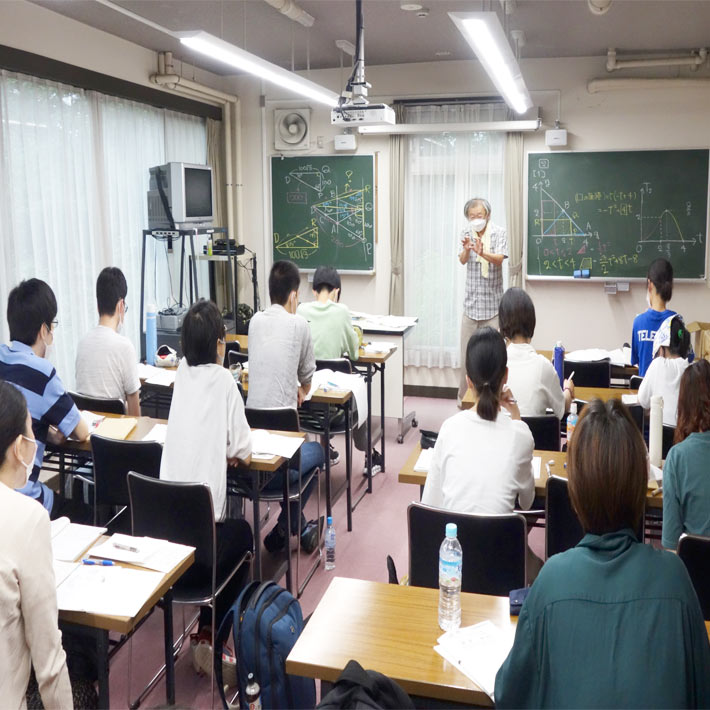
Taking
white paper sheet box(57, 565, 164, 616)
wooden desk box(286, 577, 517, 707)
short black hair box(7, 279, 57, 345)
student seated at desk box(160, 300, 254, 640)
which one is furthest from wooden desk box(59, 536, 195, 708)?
short black hair box(7, 279, 57, 345)

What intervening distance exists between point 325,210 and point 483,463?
5194mm

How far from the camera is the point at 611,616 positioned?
4.21ft

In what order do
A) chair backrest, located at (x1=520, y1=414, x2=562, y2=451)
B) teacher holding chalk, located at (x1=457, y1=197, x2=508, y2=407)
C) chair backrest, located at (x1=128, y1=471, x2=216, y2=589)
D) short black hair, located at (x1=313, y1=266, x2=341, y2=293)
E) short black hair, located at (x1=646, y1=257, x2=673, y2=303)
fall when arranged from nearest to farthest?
1. chair backrest, located at (x1=128, y1=471, x2=216, y2=589)
2. chair backrest, located at (x1=520, y1=414, x2=562, y2=451)
3. short black hair, located at (x1=646, y1=257, x2=673, y2=303)
4. short black hair, located at (x1=313, y1=266, x2=341, y2=293)
5. teacher holding chalk, located at (x1=457, y1=197, x2=508, y2=407)

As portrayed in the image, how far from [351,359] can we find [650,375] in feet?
6.32

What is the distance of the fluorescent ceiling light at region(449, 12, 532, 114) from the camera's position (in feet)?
9.99

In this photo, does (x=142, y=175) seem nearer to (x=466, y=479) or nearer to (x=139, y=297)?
→ (x=139, y=297)

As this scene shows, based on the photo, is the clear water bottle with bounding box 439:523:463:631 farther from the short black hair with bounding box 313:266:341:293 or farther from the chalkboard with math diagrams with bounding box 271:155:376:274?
the chalkboard with math diagrams with bounding box 271:155:376:274

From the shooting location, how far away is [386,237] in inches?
283

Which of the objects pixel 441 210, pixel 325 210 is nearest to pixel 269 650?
pixel 441 210

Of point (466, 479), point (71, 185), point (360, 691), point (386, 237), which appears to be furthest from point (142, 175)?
point (360, 691)

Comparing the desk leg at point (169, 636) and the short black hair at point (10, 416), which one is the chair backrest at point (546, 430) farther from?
the short black hair at point (10, 416)

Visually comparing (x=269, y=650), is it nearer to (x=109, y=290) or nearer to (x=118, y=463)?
(x=118, y=463)

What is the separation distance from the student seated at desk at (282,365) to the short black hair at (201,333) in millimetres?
910

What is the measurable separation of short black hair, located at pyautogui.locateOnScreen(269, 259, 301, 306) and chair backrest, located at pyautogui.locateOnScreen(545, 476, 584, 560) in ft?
6.24
